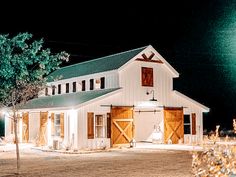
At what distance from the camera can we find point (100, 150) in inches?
1113

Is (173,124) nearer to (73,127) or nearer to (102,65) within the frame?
(102,65)

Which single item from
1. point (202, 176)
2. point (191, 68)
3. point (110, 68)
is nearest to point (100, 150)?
point (110, 68)

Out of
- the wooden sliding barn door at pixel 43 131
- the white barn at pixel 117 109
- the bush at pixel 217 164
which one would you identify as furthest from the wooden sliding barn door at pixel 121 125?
the bush at pixel 217 164

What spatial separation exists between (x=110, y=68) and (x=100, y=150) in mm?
6632

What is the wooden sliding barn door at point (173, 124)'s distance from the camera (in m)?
33.5

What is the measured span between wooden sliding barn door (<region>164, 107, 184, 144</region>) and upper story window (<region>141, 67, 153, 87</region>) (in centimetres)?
238

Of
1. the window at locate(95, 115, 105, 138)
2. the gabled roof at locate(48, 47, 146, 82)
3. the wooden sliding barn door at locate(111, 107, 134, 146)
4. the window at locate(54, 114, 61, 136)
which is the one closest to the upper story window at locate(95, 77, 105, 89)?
the gabled roof at locate(48, 47, 146, 82)

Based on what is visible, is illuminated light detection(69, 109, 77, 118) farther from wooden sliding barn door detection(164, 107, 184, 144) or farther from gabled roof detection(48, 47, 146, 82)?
wooden sliding barn door detection(164, 107, 184, 144)

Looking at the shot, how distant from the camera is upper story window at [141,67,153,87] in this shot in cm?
3250

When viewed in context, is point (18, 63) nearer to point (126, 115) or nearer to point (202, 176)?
point (202, 176)

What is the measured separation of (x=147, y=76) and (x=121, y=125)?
4.35 meters

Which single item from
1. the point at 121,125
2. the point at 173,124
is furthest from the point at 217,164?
the point at 173,124

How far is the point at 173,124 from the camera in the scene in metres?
33.8

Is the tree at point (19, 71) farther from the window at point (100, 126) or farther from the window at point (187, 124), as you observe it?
the window at point (187, 124)
